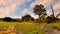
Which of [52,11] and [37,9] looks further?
[37,9]

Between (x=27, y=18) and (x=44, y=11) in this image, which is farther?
(x=27, y=18)

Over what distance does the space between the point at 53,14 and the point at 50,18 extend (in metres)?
5.18

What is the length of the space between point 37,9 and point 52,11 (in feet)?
57.0

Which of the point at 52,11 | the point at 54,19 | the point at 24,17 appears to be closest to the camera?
the point at 54,19

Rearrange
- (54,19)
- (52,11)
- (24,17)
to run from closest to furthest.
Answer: (54,19) < (52,11) < (24,17)

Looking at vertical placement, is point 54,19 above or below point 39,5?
below

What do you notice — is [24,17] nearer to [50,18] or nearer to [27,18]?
[27,18]

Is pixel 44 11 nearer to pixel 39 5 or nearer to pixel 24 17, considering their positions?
pixel 39 5

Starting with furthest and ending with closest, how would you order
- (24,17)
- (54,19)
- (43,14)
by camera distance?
(24,17) → (43,14) → (54,19)

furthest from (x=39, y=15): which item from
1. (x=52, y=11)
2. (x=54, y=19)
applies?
(x=54, y=19)

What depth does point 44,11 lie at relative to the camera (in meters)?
110

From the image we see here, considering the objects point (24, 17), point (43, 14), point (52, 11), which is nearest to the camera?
point (52, 11)

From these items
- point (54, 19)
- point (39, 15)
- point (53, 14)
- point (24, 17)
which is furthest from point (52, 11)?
point (24, 17)

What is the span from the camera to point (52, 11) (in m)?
94.4
